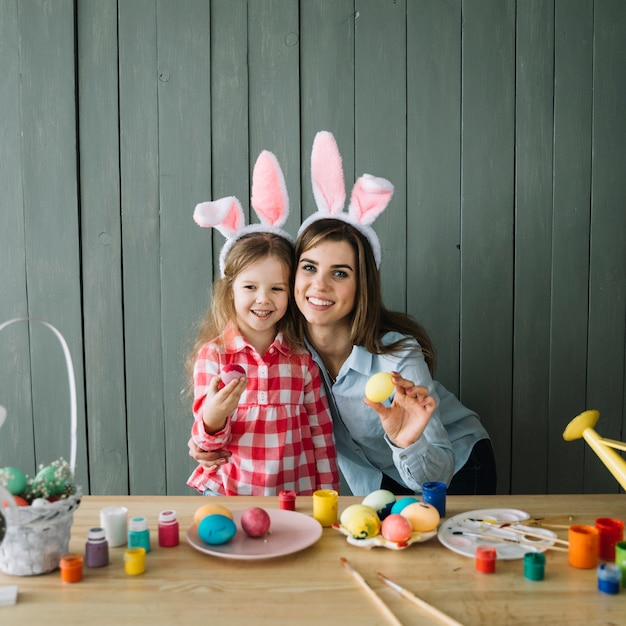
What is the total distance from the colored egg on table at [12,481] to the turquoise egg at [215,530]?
0.34 metres

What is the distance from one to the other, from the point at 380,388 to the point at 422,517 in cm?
35

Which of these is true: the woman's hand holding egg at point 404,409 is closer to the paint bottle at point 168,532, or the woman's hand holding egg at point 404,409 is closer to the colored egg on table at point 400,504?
the colored egg on table at point 400,504

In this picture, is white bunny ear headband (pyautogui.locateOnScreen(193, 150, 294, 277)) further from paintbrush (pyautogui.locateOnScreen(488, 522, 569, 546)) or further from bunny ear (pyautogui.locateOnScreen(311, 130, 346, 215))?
paintbrush (pyautogui.locateOnScreen(488, 522, 569, 546))

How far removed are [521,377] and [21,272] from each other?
175cm

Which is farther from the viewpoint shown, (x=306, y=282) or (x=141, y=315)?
(x=141, y=315)

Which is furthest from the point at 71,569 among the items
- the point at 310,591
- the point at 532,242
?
the point at 532,242

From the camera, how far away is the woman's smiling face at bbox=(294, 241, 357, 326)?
2025mm

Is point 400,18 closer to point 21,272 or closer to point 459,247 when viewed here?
point 459,247

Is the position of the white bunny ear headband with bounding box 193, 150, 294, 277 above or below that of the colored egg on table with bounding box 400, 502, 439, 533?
above

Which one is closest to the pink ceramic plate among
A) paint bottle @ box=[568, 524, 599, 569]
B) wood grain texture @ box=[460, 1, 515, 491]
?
paint bottle @ box=[568, 524, 599, 569]

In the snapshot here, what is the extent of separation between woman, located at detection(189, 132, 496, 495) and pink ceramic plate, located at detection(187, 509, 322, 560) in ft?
1.77

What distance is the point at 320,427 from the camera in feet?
6.91

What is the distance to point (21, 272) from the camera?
2330 mm

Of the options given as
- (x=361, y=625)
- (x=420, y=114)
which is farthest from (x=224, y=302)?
(x=361, y=625)
